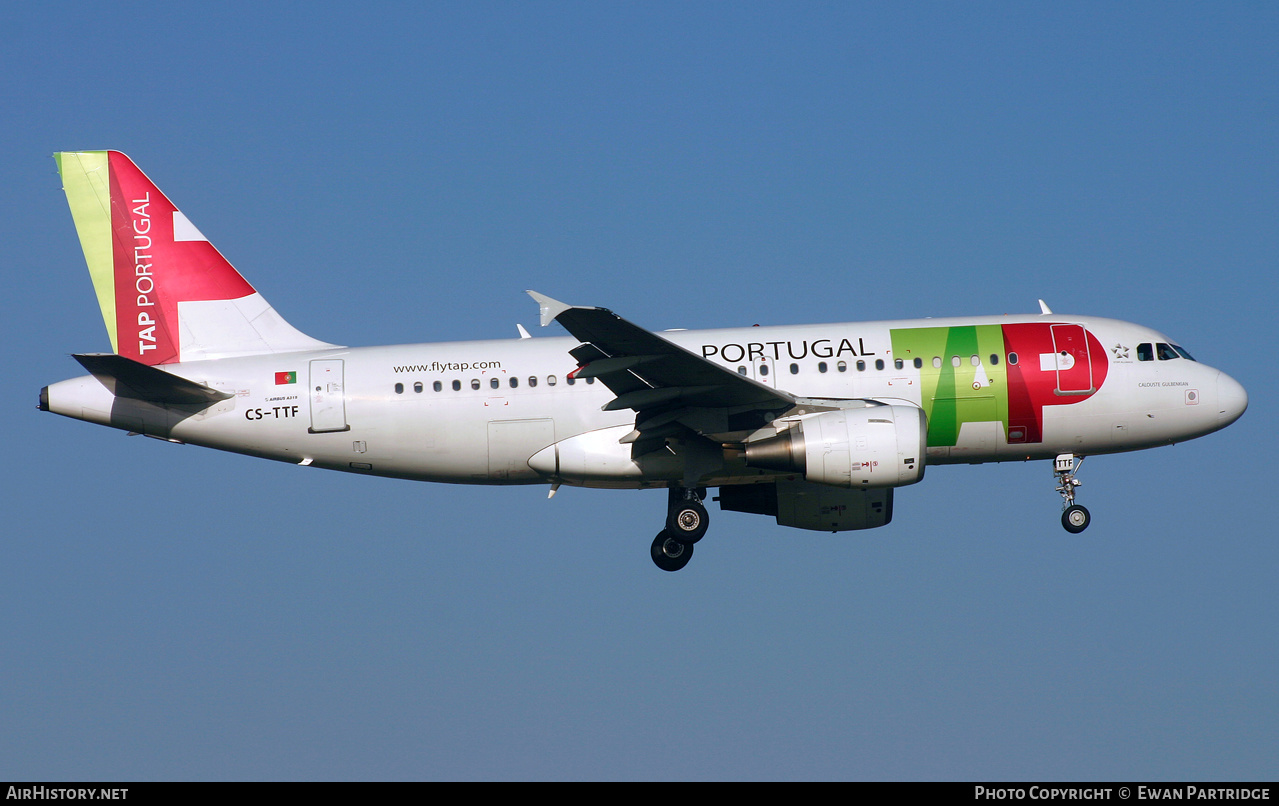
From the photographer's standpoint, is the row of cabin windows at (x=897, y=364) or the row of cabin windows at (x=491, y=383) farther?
the row of cabin windows at (x=491, y=383)

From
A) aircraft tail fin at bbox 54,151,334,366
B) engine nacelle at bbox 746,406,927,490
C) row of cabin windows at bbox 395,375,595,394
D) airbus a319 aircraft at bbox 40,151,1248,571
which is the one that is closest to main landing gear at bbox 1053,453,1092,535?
airbus a319 aircraft at bbox 40,151,1248,571

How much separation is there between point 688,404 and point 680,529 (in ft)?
11.8

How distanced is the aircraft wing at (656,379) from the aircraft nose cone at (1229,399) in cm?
983

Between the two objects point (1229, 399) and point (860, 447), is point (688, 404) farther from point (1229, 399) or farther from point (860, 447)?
point (1229, 399)

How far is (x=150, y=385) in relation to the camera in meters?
28.5

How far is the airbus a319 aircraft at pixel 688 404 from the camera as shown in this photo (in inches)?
1118

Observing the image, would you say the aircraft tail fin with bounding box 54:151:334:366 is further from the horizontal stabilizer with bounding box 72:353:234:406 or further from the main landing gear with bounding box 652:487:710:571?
the main landing gear with bounding box 652:487:710:571

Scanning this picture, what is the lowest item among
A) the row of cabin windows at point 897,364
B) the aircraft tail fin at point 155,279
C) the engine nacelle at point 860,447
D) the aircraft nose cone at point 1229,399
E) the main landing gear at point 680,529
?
the main landing gear at point 680,529

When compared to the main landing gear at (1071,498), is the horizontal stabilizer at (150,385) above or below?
above

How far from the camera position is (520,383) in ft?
94.6

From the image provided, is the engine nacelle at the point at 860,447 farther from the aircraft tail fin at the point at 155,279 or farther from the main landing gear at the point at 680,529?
the aircraft tail fin at the point at 155,279

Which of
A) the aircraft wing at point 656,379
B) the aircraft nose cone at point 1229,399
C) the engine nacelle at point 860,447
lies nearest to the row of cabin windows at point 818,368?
the aircraft wing at point 656,379
